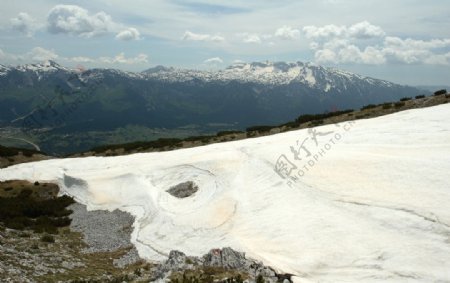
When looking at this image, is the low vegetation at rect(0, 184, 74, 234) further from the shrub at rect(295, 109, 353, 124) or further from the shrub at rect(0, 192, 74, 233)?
the shrub at rect(295, 109, 353, 124)

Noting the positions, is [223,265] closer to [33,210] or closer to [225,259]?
[225,259]

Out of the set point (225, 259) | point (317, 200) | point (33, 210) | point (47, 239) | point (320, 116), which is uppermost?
point (320, 116)

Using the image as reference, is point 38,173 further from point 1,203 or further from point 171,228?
point 171,228

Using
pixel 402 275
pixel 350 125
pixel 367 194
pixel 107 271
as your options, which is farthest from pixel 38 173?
pixel 402 275

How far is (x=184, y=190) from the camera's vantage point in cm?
4006

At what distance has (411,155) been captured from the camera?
99.9 feet

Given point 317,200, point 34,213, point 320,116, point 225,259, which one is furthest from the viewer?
point 320,116

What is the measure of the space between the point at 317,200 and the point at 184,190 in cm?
1559

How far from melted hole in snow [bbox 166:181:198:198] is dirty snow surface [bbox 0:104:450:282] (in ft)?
2.47

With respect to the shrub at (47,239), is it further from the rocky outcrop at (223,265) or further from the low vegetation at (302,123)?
the low vegetation at (302,123)

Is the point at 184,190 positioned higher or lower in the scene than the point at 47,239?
higher

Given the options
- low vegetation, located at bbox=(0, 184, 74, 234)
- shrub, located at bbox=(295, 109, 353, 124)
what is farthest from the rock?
shrub, located at bbox=(295, 109, 353, 124)

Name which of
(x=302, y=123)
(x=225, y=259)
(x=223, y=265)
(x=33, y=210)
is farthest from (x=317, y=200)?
(x=302, y=123)

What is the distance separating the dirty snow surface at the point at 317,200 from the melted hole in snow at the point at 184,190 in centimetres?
75
